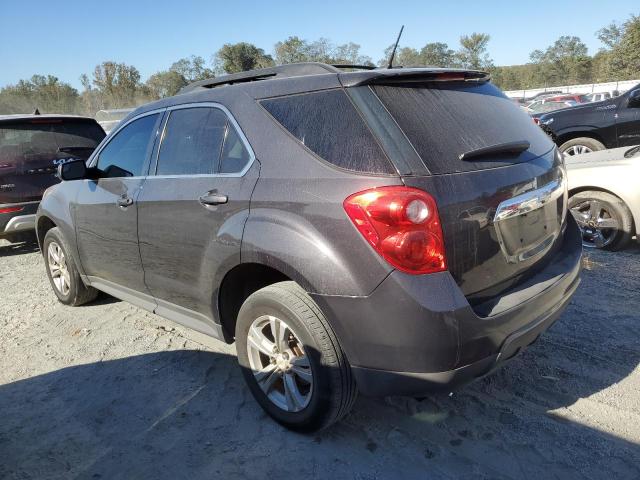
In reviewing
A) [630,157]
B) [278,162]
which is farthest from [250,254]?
[630,157]

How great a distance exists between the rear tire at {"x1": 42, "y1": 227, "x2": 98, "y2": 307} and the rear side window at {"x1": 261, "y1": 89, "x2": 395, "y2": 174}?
9.30ft

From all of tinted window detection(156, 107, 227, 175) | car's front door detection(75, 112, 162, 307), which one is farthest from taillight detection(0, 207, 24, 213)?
tinted window detection(156, 107, 227, 175)

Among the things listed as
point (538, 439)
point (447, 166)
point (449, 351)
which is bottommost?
point (538, 439)

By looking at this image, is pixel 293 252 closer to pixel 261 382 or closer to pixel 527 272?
pixel 261 382

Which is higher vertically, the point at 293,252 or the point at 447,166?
the point at 447,166

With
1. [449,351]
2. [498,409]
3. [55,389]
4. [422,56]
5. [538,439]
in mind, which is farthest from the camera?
[422,56]

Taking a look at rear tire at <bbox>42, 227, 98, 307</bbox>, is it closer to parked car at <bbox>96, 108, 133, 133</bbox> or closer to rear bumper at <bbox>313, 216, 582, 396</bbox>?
rear bumper at <bbox>313, 216, 582, 396</bbox>

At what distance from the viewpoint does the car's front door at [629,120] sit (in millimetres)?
7160

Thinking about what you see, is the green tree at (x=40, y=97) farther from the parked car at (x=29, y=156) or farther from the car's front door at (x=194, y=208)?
the car's front door at (x=194, y=208)

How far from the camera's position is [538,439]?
2447mm

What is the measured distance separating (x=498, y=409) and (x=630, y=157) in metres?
3.72

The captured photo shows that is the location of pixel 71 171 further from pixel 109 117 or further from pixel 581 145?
pixel 109 117

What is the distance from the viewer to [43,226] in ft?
16.1

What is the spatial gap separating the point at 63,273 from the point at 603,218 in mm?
5404
